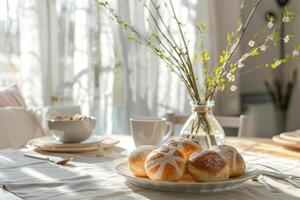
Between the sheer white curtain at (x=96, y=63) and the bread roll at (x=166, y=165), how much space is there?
1.80 metres

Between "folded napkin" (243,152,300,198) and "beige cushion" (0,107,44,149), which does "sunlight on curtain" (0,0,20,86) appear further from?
"folded napkin" (243,152,300,198)

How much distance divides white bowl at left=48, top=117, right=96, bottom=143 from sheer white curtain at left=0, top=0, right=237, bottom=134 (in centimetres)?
128

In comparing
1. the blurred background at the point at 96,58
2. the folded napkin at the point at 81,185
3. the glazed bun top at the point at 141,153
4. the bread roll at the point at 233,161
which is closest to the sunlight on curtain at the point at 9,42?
the blurred background at the point at 96,58

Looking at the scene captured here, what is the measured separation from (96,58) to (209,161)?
2096 millimetres

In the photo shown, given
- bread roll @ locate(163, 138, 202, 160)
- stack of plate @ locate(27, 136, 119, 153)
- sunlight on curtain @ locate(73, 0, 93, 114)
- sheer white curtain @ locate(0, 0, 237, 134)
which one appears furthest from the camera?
sunlight on curtain @ locate(73, 0, 93, 114)

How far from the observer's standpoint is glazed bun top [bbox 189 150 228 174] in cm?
89

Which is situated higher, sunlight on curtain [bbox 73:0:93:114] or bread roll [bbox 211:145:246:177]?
sunlight on curtain [bbox 73:0:93:114]

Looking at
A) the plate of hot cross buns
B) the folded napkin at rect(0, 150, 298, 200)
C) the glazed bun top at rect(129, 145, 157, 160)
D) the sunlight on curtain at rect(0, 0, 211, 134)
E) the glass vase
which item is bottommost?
the folded napkin at rect(0, 150, 298, 200)

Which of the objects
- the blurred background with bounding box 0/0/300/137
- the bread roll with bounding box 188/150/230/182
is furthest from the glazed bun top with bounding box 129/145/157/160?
the blurred background with bounding box 0/0/300/137

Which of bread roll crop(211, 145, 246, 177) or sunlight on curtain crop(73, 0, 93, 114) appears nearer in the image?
bread roll crop(211, 145, 246, 177)

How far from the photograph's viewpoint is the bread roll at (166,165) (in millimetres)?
A: 898

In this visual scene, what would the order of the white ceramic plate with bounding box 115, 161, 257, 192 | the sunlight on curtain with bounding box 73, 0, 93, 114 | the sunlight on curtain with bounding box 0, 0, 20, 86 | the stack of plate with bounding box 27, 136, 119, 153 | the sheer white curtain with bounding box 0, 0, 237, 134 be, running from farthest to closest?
the sunlight on curtain with bounding box 73, 0, 93, 114
the sheer white curtain with bounding box 0, 0, 237, 134
the sunlight on curtain with bounding box 0, 0, 20, 86
the stack of plate with bounding box 27, 136, 119, 153
the white ceramic plate with bounding box 115, 161, 257, 192

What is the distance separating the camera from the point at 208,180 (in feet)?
2.91

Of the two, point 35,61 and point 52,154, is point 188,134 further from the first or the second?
point 35,61
